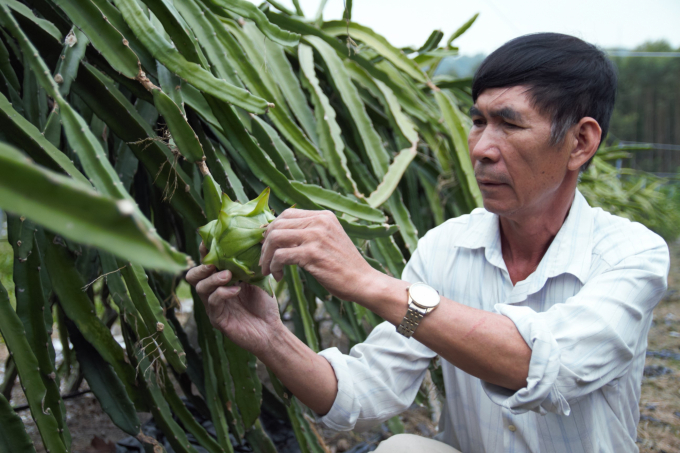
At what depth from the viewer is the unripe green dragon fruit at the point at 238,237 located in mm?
803

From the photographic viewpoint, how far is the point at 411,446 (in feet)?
3.71

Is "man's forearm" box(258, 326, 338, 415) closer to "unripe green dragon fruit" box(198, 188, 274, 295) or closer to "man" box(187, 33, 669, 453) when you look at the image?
"man" box(187, 33, 669, 453)

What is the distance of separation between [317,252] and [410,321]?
0.67ft

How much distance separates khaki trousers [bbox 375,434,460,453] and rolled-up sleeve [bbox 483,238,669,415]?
0.30m

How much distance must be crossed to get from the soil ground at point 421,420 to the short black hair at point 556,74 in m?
1.14

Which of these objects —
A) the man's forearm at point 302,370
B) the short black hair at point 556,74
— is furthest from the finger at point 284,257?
the short black hair at point 556,74

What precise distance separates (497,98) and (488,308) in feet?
1.54

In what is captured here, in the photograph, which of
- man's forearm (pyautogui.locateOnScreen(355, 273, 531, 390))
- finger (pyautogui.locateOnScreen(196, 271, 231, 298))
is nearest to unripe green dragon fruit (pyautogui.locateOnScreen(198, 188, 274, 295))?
finger (pyautogui.locateOnScreen(196, 271, 231, 298))

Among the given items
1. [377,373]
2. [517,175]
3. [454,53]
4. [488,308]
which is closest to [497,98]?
[517,175]

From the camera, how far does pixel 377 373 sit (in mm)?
1136

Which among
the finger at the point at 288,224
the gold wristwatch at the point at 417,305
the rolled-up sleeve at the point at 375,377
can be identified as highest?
the finger at the point at 288,224

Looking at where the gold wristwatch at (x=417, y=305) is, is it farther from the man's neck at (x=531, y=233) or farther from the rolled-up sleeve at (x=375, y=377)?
the man's neck at (x=531, y=233)

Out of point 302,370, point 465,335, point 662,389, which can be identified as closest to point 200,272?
point 302,370

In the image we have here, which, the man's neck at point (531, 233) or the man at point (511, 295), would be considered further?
the man's neck at point (531, 233)
